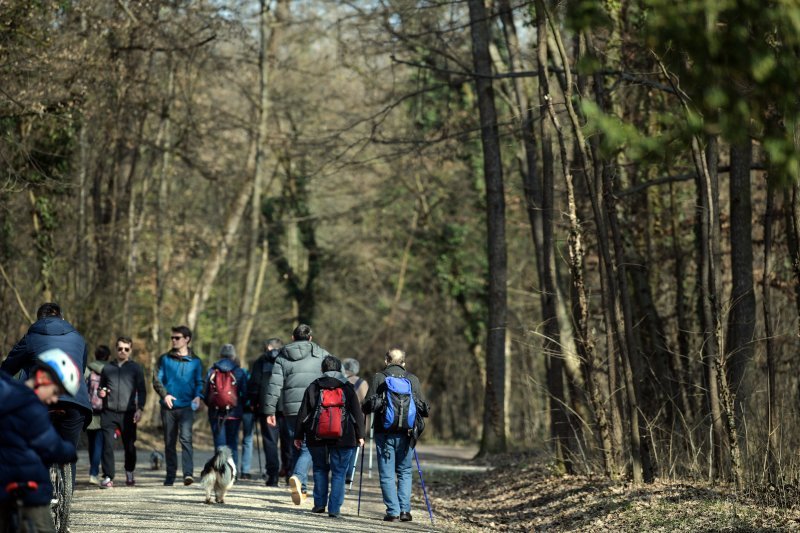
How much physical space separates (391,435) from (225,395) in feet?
12.4

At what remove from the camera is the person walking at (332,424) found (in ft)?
44.1

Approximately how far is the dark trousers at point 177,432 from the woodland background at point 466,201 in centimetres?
467

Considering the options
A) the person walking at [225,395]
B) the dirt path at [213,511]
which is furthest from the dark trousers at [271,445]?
the person walking at [225,395]

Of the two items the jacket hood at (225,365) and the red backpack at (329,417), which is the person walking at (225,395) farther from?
the red backpack at (329,417)

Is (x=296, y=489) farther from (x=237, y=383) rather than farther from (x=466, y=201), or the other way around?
(x=466, y=201)

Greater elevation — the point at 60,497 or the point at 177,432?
the point at 177,432

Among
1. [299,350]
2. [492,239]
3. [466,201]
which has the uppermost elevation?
[466,201]

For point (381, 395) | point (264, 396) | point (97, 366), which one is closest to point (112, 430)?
point (97, 366)

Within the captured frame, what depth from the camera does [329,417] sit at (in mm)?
13398

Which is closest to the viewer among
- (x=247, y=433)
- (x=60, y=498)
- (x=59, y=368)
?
(x=59, y=368)

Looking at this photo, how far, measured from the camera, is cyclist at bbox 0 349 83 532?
686 centimetres

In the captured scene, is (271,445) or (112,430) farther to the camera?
(271,445)

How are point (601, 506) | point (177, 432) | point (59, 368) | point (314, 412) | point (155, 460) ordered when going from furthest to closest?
point (155, 460), point (177, 432), point (601, 506), point (314, 412), point (59, 368)

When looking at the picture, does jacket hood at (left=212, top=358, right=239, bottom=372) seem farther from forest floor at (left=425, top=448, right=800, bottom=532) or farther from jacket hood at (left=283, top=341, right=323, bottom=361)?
forest floor at (left=425, top=448, right=800, bottom=532)
